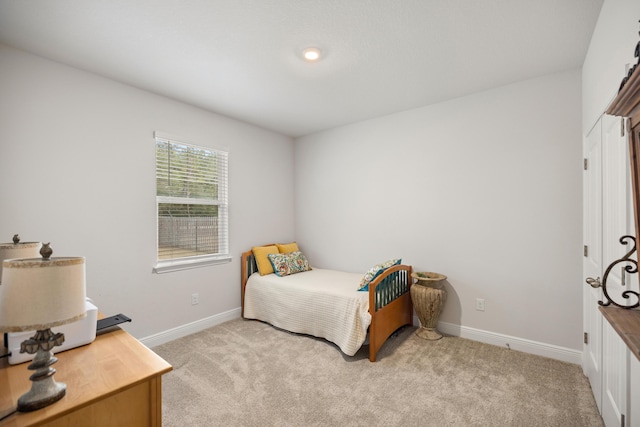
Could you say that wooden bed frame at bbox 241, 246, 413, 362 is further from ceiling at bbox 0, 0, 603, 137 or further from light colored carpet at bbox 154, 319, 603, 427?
ceiling at bbox 0, 0, 603, 137

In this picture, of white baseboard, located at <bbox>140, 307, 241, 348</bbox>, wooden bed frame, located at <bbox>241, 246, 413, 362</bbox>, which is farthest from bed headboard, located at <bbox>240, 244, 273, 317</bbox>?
wooden bed frame, located at <bbox>241, 246, 413, 362</bbox>

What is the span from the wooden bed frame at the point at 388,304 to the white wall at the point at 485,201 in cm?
34

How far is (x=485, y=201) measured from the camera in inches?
113

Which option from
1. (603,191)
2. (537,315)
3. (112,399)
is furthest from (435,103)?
(112,399)

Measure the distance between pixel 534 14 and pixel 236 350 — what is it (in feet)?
11.5

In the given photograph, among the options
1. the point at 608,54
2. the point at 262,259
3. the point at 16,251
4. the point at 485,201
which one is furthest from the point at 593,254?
the point at 16,251

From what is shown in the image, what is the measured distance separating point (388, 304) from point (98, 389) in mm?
2359

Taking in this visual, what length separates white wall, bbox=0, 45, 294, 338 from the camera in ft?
6.99

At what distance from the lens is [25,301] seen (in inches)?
33.8

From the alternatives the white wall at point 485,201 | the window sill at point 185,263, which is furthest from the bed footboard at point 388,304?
the window sill at point 185,263

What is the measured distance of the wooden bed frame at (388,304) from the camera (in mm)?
2547

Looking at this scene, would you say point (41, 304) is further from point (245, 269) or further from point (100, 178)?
point (245, 269)

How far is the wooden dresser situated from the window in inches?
70.3

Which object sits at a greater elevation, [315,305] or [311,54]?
[311,54]
